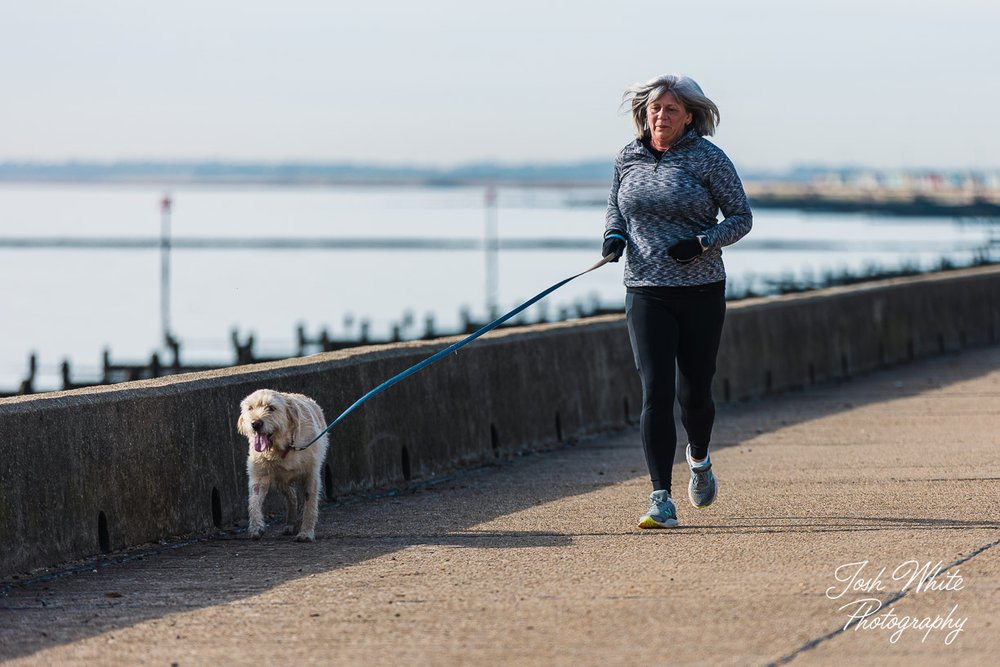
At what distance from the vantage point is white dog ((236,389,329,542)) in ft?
29.9

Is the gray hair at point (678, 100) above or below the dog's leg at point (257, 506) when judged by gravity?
above

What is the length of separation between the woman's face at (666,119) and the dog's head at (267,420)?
2266mm

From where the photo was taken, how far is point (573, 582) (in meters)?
7.60

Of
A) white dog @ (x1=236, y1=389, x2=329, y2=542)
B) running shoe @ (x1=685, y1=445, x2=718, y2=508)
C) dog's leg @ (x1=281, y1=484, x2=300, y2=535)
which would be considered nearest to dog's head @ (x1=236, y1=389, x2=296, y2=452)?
white dog @ (x1=236, y1=389, x2=329, y2=542)

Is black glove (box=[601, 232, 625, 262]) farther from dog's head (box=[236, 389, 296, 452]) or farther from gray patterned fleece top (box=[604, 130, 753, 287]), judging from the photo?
dog's head (box=[236, 389, 296, 452])

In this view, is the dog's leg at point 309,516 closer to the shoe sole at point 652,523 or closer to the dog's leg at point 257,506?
the dog's leg at point 257,506

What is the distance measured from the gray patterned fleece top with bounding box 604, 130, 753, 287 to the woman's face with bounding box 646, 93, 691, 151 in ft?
0.16

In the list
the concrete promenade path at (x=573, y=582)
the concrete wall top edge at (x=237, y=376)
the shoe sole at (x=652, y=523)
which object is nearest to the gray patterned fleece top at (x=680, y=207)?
the shoe sole at (x=652, y=523)

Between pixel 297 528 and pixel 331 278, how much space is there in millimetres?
110711

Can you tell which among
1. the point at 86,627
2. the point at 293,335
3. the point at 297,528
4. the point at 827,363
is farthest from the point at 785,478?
the point at 293,335

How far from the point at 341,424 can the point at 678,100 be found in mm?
3230

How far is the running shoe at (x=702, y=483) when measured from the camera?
9.22 meters

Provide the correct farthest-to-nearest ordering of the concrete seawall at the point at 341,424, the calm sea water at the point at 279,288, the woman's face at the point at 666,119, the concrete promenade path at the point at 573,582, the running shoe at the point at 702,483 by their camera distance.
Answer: the calm sea water at the point at 279,288, the running shoe at the point at 702,483, the woman's face at the point at 666,119, the concrete seawall at the point at 341,424, the concrete promenade path at the point at 573,582

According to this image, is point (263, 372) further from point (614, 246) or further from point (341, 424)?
point (614, 246)
